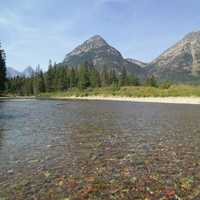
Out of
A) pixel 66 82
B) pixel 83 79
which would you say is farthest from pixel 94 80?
pixel 66 82

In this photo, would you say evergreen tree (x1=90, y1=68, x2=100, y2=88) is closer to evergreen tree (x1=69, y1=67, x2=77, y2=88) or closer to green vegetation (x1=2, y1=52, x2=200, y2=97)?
green vegetation (x1=2, y1=52, x2=200, y2=97)

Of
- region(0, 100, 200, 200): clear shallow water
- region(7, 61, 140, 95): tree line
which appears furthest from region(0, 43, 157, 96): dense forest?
region(0, 100, 200, 200): clear shallow water

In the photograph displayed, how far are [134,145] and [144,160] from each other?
10.7ft

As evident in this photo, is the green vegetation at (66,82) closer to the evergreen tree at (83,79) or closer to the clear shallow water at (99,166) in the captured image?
the evergreen tree at (83,79)

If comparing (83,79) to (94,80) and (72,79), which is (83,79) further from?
(72,79)

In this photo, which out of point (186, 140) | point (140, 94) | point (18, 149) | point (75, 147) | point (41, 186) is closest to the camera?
point (41, 186)

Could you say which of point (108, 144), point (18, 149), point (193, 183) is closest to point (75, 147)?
point (108, 144)

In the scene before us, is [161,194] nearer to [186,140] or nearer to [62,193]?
[62,193]

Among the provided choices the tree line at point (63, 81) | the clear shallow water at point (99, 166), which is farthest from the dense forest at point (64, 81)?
the clear shallow water at point (99, 166)

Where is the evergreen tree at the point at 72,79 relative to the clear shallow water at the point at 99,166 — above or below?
above

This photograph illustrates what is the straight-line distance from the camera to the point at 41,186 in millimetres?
9141

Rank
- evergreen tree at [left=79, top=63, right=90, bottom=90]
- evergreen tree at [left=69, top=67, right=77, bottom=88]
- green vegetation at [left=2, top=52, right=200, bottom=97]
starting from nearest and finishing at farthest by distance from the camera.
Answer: evergreen tree at [left=79, top=63, right=90, bottom=90] → green vegetation at [left=2, top=52, right=200, bottom=97] → evergreen tree at [left=69, top=67, right=77, bottom=88]

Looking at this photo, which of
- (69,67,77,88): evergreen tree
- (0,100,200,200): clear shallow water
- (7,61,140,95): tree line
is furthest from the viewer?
(69,67,77,88): evergreen tree

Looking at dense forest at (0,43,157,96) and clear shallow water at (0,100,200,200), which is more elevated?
dense forest at (0,43,157,96)
